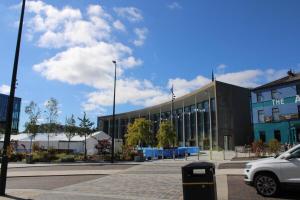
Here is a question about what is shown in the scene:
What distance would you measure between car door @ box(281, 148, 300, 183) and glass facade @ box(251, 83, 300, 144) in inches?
1710

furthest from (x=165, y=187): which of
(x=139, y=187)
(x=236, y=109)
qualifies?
(x=236, y=109)

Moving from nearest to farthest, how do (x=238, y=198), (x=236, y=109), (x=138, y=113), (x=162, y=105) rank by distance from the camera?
(x=238, y=198), (x=236, y=109), (x=162, y=105), (x=138, y=113)

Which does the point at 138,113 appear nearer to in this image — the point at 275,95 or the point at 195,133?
the point at 195,133

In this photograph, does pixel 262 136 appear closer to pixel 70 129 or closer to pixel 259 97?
pixel 259 97

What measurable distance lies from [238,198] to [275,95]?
153ft

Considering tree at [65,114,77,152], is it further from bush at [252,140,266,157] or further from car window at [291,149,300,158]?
car window at [291,149,300,158]

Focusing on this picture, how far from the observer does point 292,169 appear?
11008 millimetres

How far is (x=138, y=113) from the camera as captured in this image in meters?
106

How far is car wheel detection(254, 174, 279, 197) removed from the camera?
11.4 m

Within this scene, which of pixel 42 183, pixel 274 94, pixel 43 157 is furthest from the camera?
pixel 274 94

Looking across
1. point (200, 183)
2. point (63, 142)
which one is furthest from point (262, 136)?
point (200, 183)

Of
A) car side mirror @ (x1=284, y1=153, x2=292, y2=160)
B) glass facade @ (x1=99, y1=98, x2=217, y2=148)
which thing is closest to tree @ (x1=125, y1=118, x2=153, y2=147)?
glass facade @ (x1=99, y1=98, x2=217, y2=148)

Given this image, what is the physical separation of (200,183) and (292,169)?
388 cm

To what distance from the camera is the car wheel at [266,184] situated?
11367 millimetres
